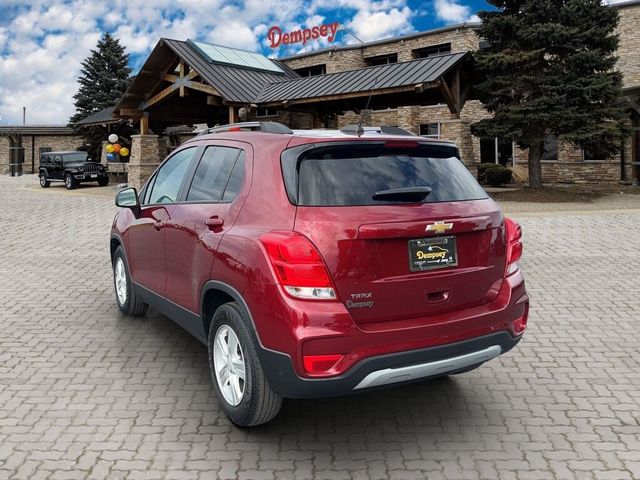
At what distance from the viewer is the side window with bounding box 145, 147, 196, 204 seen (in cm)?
491

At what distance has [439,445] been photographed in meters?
3.55

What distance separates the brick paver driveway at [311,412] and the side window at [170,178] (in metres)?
1.34

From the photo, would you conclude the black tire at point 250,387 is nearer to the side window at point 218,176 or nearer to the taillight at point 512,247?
the side window at point 218,176

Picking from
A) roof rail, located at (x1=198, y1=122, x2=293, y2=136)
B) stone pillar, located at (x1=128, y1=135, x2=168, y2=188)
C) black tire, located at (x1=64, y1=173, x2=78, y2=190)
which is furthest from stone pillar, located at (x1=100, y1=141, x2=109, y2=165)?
roof rail, located at (x1=198, y1=122, x2=293, y2=136)

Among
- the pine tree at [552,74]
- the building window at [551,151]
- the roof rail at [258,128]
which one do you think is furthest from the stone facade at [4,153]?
the roof rail at [258,128]

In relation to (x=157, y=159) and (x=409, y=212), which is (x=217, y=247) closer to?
(x=409, y=212)

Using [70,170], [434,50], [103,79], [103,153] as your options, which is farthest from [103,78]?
[434,50]

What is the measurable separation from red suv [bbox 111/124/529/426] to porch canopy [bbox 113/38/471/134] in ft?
49.7

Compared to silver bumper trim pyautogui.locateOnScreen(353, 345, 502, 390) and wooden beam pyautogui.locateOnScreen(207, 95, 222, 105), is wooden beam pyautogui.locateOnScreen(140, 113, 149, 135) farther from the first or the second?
silver bumper trim pyautogui.locateOnScreen(353, 345, 502, 390)

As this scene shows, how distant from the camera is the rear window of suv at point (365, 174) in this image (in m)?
3.38

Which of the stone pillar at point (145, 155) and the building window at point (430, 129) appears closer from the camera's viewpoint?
the stone pillar at point (145, 155)

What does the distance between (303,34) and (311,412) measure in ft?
126

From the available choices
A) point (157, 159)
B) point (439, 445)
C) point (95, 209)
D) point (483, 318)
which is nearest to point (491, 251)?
point (483, 318)

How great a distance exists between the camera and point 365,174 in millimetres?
3494
